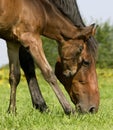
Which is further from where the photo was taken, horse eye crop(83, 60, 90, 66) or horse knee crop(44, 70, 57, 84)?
horse eye crop(83, 60, 90, 66)

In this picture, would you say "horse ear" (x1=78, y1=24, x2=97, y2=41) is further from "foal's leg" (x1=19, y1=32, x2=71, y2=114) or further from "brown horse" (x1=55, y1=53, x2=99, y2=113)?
"foal's leg" (x1=19, y1=32, x2=71, y2=114)

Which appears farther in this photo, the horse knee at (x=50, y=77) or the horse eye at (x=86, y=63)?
the horse eye at (x=86, y=63)

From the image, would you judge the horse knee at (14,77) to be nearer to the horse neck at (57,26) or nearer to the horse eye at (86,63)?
the horse neck at (57,26)

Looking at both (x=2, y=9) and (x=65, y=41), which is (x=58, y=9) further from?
(x=2, y=9)

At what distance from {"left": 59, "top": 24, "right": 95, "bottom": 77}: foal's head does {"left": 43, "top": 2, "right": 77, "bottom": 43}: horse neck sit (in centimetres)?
8

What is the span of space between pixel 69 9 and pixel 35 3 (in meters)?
0.54

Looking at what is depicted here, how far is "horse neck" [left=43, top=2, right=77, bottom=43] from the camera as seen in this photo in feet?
22.1

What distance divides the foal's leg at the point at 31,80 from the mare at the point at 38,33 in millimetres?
66

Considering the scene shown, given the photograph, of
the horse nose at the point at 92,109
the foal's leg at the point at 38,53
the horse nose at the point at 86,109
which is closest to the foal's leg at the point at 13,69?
the foal's leg at the point at 38,53

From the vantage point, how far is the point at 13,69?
7.11 meters

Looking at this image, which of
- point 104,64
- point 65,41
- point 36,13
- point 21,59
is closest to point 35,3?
point 36,13

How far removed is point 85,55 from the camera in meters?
6.79

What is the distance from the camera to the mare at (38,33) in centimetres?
628

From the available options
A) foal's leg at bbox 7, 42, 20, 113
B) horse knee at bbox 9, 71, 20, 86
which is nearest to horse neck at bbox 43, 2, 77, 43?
foal's leg at bbox 7, 42, 20, 113
